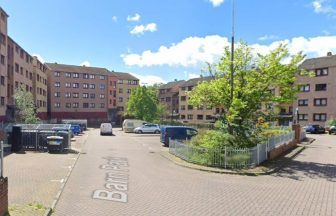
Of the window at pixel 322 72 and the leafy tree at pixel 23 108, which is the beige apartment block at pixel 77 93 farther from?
the window at pixel 322 72

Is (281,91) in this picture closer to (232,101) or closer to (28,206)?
(232,101)

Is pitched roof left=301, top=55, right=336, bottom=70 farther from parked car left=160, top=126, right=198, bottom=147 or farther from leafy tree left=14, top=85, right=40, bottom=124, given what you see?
leafy tree left=14, top=85, right=40, bottom=124

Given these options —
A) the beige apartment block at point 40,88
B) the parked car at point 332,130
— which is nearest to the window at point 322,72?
the parked car at point 332,130

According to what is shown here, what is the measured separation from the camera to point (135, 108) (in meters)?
75.6

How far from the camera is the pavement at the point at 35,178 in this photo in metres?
10.5

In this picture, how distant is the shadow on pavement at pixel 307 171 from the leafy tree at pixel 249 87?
9.60ft

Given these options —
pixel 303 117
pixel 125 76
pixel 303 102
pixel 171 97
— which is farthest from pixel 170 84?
pixel 303 117

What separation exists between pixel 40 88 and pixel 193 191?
67.2 m

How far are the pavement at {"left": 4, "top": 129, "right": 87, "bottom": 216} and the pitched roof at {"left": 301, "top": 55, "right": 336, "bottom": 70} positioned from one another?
50003mm

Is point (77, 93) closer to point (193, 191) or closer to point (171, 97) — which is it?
point (171, 97)

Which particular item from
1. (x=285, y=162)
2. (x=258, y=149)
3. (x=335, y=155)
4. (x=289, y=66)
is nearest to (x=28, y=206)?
(x=258, y=149)

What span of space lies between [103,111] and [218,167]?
77018 mm

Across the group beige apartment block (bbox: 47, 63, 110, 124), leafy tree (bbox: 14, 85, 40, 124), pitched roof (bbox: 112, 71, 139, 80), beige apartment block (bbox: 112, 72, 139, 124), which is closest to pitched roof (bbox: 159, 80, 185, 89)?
beige apartment block (bbox: 112, 72, 139, 124)

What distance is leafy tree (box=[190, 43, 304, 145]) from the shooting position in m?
20.3
